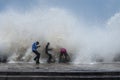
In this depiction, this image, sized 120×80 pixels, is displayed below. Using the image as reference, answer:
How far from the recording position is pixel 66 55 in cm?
2111

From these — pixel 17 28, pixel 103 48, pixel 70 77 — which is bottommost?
pixel 70 77

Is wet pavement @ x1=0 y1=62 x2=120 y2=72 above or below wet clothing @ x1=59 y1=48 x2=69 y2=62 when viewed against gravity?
below

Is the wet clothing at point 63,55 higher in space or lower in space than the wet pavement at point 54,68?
higher

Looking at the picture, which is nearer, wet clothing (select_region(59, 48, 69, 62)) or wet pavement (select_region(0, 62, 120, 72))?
wet pavement (select_region(0, 62, 120, 72))

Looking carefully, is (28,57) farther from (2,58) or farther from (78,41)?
(78,41)

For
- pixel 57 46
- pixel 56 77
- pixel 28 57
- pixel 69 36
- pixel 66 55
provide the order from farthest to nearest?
pixel 69 36 < pixel 57 46 < pixel 28 57 < pixel 66 55 < pixel 56 77

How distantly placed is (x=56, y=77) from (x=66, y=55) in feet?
32.0

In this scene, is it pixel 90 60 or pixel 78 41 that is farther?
pixel 78 41

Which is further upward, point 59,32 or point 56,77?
point 59,32

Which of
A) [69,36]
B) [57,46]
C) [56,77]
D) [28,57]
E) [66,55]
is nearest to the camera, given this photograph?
[56,77]

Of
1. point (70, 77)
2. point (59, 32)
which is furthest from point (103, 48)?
point (70, 77)

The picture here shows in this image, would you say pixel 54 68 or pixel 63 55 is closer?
pixel 54 68

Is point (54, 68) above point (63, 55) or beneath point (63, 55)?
beneath

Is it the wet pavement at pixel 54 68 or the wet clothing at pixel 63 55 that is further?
the wet clothing at pixel 63 55
